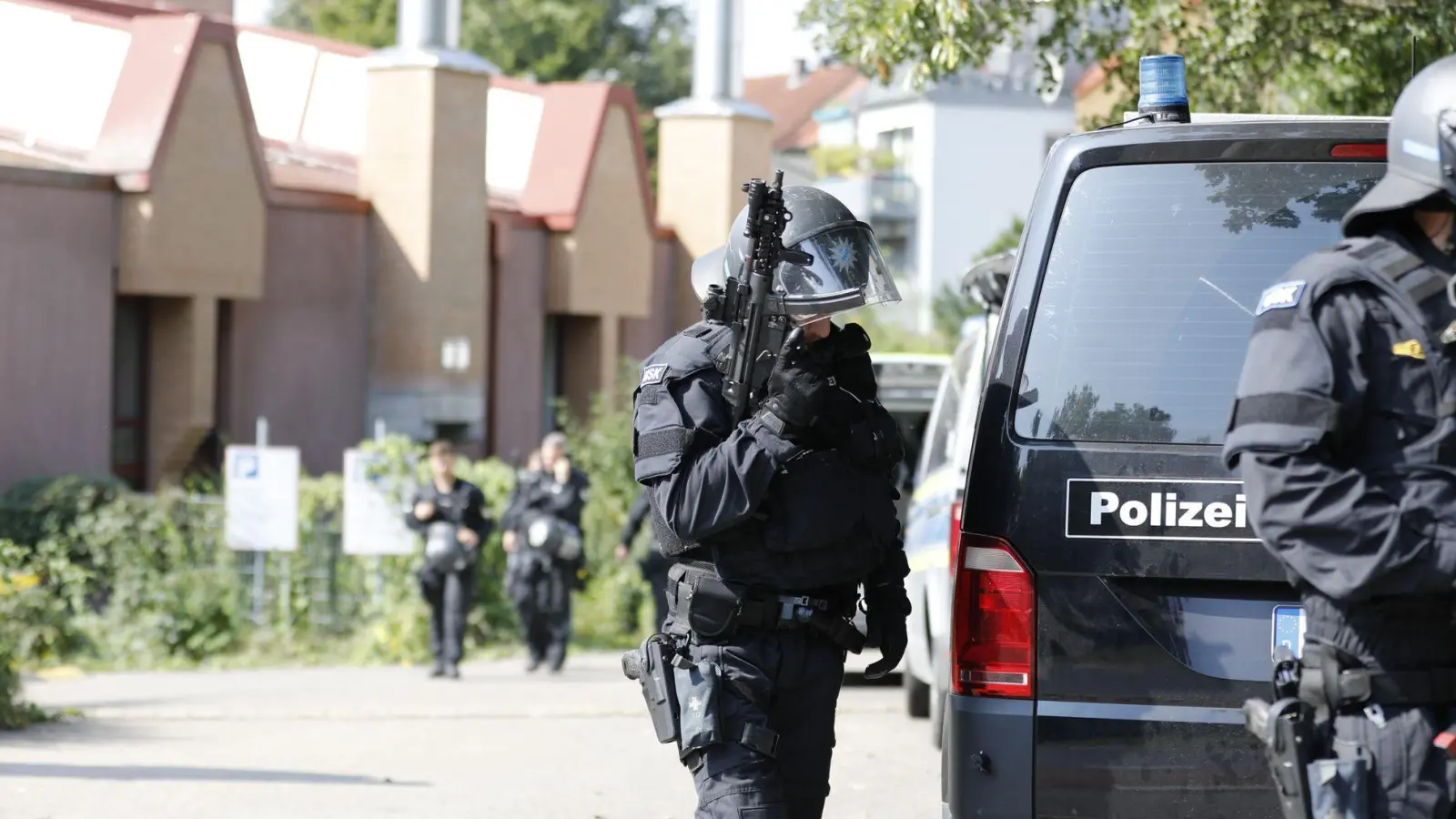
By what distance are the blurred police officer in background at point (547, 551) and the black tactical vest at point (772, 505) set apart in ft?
30.8

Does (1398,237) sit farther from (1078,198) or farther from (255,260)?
(255,260)

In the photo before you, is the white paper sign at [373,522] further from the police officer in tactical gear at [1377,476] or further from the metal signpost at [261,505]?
the police officer in tactical gear at [1377,476]

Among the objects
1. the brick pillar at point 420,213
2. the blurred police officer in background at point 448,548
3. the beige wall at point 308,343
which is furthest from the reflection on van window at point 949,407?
the brick pillar at point 420,213

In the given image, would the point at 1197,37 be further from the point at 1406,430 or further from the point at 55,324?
the point at 55,324

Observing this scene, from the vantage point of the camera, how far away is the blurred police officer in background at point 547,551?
13648 mm

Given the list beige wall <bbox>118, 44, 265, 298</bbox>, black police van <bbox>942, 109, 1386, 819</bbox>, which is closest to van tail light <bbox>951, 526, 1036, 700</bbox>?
black police van <bbox>942, 109, 1386, 819</bbox>

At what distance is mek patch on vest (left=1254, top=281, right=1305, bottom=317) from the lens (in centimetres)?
327

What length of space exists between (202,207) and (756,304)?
16259 millimetres

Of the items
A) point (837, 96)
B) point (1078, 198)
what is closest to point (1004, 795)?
point (1078, 198)

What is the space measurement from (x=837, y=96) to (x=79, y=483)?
60211 millimetres

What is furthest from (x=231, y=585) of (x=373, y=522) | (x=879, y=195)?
(x=879, y=195)

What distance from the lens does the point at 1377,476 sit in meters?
3.20

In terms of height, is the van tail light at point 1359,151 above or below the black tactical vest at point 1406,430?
above

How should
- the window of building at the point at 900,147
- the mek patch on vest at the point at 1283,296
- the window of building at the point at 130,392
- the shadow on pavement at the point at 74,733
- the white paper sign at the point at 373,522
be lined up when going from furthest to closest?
the window of building at the point at 900,147
the window of building at the point at 130,392
the white paper sign at the point at 373,522
the shadow on pavement at the point at 74,733
the mek patch on vest at the point at 1283,296
